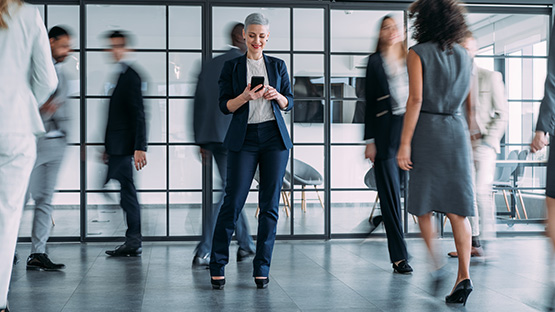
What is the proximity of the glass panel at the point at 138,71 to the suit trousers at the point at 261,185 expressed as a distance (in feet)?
8.05

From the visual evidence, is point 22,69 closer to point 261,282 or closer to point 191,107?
point 261,282

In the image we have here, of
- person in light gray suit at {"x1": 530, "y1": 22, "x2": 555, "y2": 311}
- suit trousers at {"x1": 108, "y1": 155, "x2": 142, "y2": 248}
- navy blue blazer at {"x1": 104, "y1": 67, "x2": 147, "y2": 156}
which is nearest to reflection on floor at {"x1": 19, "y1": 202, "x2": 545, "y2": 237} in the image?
suit trousers at {"x1": 108, "y1": 155, "x2": 142, "y2": 248}

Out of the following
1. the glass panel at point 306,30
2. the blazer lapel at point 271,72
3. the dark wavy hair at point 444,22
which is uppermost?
the glass panel at point 306,30

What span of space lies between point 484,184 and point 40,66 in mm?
3352

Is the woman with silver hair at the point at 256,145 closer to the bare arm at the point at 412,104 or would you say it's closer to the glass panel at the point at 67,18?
the bare arm at the point at 412,104

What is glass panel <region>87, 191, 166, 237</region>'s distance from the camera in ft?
19.4

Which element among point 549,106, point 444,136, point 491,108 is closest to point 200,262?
point 444,136

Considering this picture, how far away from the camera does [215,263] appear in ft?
12.4

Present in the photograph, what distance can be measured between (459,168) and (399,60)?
1.33m

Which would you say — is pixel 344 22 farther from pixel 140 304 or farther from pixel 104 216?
pixel 140 304

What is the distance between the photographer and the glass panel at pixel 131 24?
5887mm

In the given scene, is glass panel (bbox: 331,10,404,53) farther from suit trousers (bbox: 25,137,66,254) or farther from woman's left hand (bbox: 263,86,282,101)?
suit trousers (bbox: 25,137,66,254)

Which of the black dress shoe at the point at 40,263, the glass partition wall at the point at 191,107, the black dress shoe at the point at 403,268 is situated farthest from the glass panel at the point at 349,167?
the black dress shoe at the point at 40,263

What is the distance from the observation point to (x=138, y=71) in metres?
5.96
